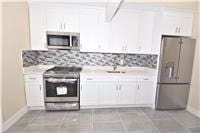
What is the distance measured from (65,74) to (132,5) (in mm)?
2231

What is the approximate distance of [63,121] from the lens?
2.71 m

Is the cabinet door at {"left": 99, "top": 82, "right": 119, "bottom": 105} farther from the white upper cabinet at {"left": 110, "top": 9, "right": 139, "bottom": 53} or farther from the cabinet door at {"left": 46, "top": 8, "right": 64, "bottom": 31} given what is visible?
the cabinet door at {"left": 46, "top": 8, "right": 64, "bottom": 31}

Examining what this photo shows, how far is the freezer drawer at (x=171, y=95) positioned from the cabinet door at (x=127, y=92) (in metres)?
0.61

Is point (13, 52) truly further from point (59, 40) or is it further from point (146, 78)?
point (146, 78)

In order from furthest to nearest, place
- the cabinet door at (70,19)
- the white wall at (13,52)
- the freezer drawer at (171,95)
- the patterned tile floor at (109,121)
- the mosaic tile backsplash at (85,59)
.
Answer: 1. the mosaic tile backsplash at (85,59)
2. the freezer drawer at (171,95)
3. the cabinet door at (70,19)
4. the patterned tile floor at (109,121)
5. the white wall at (13,52)

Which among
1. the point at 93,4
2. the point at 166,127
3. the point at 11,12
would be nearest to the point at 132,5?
the point at 93,4

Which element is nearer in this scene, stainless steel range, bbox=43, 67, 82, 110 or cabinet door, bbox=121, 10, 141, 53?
stainless steel range, bbox=43, 67, 82, 110

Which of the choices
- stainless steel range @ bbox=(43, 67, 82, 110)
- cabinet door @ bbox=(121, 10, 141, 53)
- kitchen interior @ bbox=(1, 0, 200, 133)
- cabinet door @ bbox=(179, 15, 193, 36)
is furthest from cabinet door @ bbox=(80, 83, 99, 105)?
cabinet door @ bbox=(179, 15, 193, 36)

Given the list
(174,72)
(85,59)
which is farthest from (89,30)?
(174,72)

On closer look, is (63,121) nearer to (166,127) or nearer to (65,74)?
(65,74)

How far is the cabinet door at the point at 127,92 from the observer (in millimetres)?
3273

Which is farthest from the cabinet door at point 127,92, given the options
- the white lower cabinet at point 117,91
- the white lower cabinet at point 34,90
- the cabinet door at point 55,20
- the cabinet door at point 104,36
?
the cabinet door at point 55,20

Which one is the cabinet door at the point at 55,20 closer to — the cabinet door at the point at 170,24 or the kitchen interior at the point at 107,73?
the kitchen interior at the point at 107,73

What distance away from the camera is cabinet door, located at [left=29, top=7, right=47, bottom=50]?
309 cm
